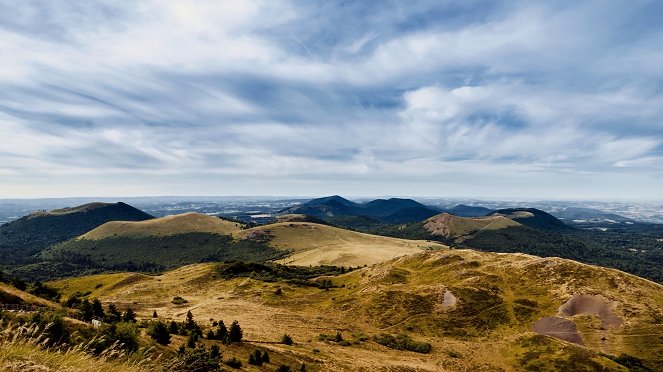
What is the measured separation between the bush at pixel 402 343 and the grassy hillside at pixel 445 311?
0.53 m

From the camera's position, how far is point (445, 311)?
11725 centimetres

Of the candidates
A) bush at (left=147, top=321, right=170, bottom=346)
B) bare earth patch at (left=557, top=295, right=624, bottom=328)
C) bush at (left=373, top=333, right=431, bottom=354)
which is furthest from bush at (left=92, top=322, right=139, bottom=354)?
bare earth patch at (left=557, top=295, right=624, bottom=328)

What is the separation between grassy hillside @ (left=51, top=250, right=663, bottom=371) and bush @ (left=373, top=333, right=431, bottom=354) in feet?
1.74

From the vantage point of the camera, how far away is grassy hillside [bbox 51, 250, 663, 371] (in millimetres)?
83375

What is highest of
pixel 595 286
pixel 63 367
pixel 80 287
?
pixel 63 367

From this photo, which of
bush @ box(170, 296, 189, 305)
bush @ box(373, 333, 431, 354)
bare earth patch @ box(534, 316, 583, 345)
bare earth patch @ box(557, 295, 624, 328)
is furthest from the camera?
bush @ box(170, 296, 189, 305)

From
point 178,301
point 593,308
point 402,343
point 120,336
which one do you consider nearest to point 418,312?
point 402,343

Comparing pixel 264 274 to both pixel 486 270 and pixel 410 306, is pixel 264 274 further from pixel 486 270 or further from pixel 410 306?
pixel 486 270

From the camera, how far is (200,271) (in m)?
188

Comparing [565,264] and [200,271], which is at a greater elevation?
[565,264]

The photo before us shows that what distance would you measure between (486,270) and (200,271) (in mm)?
134309

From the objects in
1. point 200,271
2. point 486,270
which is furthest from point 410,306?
point 200,271

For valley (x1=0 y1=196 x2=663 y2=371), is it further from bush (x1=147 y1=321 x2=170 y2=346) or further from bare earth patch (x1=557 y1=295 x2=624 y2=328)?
bush (x1=147 y1=321 x2=170 y2=346)

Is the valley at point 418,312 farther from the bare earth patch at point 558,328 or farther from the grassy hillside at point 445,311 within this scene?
the grassy hillside at point 445,311
